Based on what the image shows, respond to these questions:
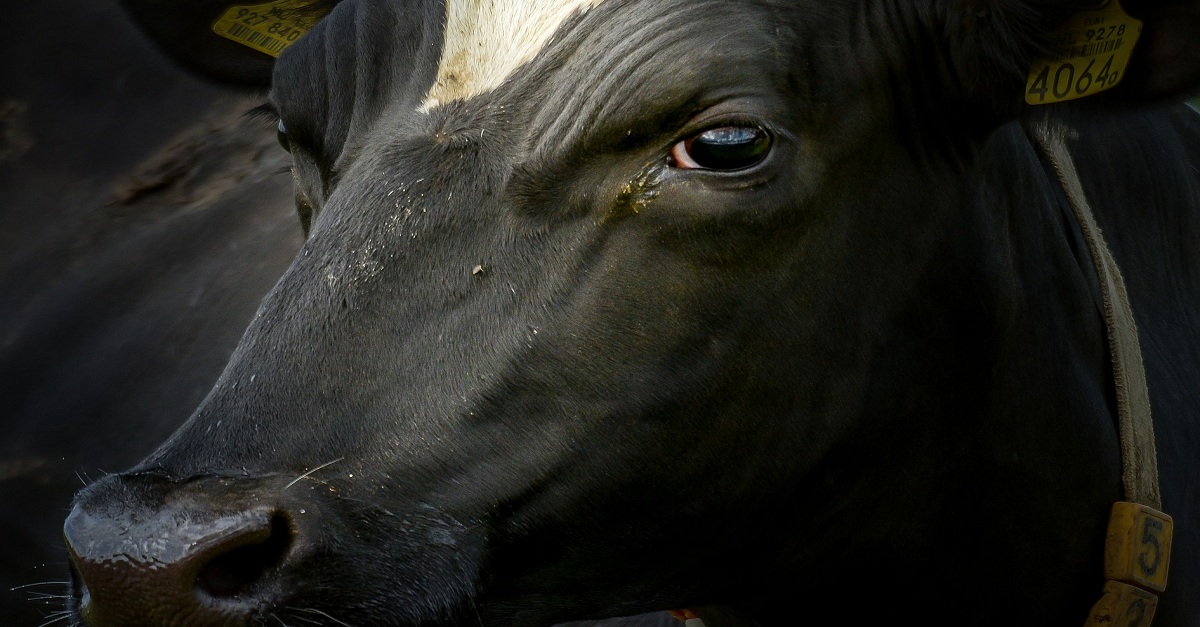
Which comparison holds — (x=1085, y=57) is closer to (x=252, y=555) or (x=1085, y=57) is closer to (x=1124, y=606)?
(x=1124, y=606)

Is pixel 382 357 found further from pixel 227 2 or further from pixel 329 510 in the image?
pixel 227 2

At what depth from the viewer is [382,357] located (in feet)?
5.74

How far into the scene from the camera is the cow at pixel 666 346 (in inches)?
67.3

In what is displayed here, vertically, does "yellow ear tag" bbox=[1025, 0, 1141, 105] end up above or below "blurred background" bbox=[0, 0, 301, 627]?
above

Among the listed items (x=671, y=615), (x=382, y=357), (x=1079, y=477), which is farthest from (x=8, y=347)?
(x=1079, y=477)

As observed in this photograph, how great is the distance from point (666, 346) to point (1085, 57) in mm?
902

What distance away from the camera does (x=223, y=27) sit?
2934 millimetres

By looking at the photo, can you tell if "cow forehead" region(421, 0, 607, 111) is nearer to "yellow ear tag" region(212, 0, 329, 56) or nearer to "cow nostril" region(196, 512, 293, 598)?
"cow nostril" region(196, 512, 293, 598)

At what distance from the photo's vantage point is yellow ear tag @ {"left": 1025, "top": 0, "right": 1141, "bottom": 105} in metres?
2.02

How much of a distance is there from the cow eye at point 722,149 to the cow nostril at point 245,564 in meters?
0.77

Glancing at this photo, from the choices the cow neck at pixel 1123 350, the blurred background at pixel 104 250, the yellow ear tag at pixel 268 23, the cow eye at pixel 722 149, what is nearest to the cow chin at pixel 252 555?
the cow eye at pixel 722 149

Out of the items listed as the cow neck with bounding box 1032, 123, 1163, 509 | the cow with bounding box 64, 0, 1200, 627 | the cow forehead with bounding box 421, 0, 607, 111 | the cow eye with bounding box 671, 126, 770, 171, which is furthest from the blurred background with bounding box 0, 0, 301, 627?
the cow neck with bounding box 1032, 123, 1163, 509

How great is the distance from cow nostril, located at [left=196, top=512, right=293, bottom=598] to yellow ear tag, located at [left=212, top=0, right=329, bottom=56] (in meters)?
1.60

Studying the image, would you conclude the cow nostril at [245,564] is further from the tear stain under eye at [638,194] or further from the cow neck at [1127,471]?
the cow neck at [1127,471]
